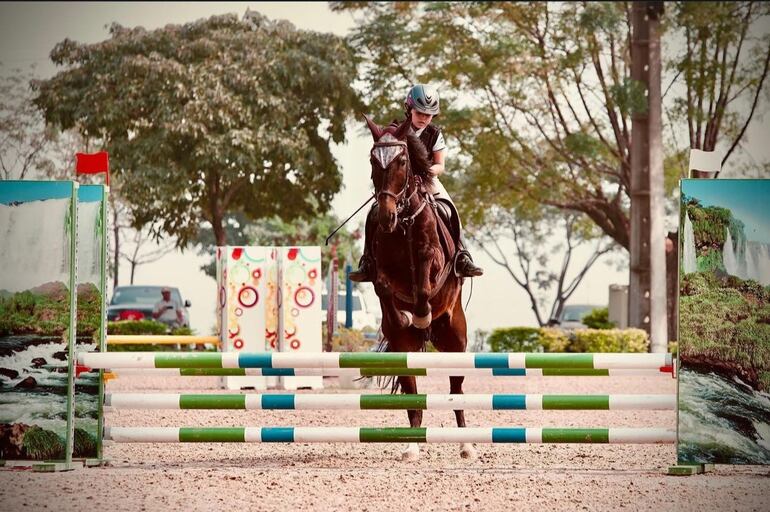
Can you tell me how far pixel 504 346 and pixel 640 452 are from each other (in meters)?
14.6

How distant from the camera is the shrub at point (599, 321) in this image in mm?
26469

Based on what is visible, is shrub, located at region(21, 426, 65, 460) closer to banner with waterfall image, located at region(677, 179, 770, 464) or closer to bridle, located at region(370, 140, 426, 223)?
bridle, located at region(370, 140, 426, 223)

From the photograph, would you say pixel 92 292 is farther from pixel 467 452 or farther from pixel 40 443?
pixel 467 452

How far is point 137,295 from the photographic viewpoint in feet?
109

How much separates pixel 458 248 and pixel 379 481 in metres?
2.45

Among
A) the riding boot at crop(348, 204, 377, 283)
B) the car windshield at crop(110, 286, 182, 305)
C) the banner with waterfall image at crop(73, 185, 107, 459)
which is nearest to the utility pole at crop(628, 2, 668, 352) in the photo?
the car windshield at crop(110, 286, 182, 305)

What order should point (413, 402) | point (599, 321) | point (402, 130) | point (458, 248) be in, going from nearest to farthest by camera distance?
1. point (413, 402)
2. point (402, 130)
3. point (458, 248)
4. point (599, 321)

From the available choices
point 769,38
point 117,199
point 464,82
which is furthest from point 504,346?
point 117,199

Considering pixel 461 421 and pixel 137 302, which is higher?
pixel 137 302

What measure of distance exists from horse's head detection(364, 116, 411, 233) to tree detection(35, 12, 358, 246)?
81.6ft

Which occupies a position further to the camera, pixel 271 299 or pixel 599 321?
pixel 599 321

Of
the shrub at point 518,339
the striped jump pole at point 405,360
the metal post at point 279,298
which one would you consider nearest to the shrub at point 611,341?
the shrub at point 518,339

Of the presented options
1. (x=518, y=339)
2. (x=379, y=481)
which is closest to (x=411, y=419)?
(x=379, y=481)

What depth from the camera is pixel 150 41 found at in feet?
112
